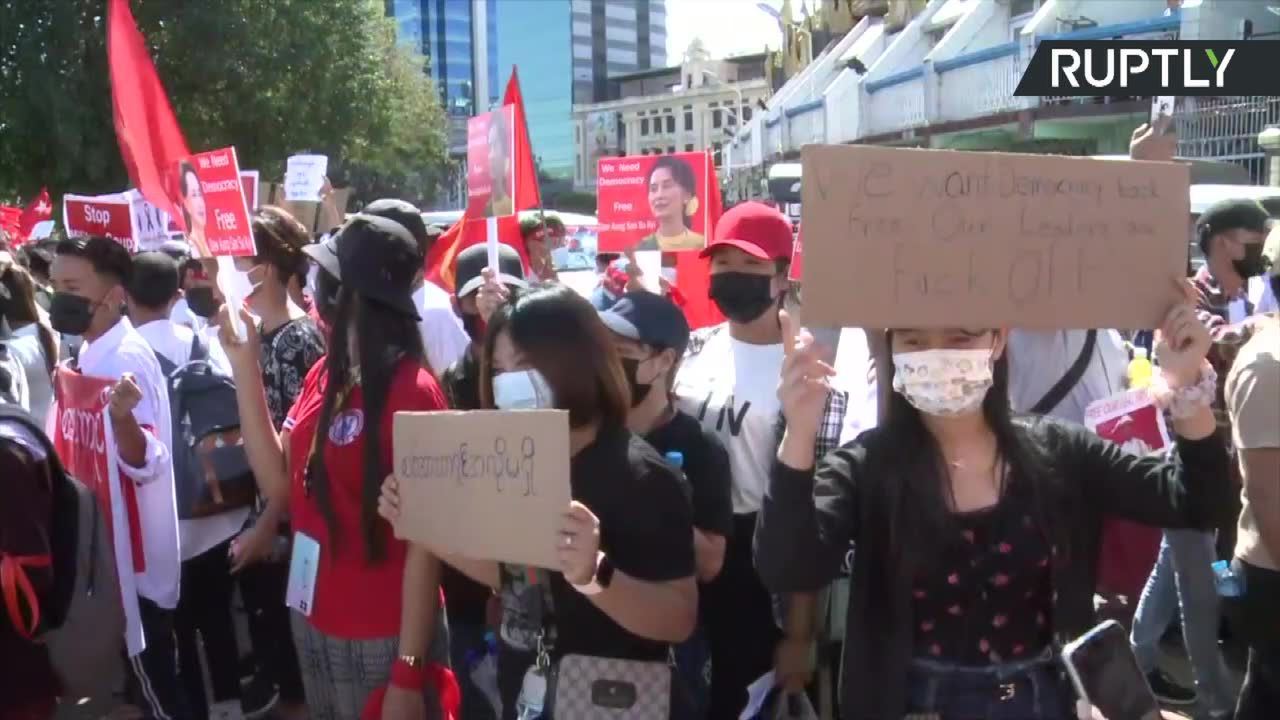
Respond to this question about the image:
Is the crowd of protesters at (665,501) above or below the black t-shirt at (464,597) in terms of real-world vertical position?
above

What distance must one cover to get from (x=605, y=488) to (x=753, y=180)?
120ft

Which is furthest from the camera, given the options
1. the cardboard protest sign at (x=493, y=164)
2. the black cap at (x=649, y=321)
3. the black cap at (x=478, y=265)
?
the black cap at (x=478, y=265)

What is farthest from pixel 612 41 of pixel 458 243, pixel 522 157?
pixel 522 157

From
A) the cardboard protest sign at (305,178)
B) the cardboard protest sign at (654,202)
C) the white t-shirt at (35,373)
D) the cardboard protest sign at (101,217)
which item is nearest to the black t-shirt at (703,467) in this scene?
the cardboard protest sign at (654,202)

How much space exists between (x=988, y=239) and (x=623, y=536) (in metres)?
0.92

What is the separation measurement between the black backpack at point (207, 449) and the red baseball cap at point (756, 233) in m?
1.80

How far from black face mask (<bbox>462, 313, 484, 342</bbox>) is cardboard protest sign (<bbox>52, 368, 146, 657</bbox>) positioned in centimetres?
146

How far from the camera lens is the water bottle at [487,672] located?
3289 millimetres

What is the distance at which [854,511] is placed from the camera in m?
2.32

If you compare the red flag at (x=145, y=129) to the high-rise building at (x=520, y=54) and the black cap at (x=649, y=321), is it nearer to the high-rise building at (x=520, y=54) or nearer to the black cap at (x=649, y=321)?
the black cap at (x=649, y=321)

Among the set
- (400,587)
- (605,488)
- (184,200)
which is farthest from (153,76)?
(605,488)

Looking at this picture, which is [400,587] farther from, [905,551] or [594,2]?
[594,2]

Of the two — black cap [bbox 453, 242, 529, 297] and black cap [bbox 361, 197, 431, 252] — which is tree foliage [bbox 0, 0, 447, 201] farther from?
black cap [bbox 361, 197, 431, 252]

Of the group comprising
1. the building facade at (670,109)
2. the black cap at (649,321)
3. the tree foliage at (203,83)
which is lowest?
the black cap at (649,321)
